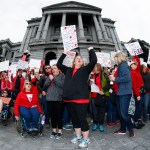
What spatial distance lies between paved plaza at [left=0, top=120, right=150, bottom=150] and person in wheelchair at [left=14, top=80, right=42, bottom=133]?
1.38ft

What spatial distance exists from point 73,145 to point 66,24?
146ft

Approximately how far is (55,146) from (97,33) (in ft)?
135

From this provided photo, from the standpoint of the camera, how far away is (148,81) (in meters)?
7.17

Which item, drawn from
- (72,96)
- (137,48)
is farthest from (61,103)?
(137,48)

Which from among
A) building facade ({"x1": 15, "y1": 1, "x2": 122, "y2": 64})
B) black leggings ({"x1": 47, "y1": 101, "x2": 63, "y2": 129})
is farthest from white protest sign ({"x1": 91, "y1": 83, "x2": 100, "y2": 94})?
building facade ({"x1": 15, "y1": 1, "x2": 122, "y2": 64})

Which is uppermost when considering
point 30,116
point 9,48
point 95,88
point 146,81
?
point 9,48

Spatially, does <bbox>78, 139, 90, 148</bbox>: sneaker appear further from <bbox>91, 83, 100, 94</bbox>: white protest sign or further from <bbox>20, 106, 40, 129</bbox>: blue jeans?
<bbox>91, 83, 100, 94</bbox>: white protest sign

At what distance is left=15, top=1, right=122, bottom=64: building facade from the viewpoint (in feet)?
131

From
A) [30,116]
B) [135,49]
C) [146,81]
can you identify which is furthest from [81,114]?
[135,49]

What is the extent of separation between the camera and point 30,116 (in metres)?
5.88

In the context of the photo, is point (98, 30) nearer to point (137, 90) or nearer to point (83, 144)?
point (137, 90)

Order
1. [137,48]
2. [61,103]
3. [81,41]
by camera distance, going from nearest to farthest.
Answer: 1. [61,103]
2. [137,48]
3. [81,41]

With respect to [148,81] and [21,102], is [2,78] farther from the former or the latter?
[148,81]

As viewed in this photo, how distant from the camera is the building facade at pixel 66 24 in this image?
3982cm
